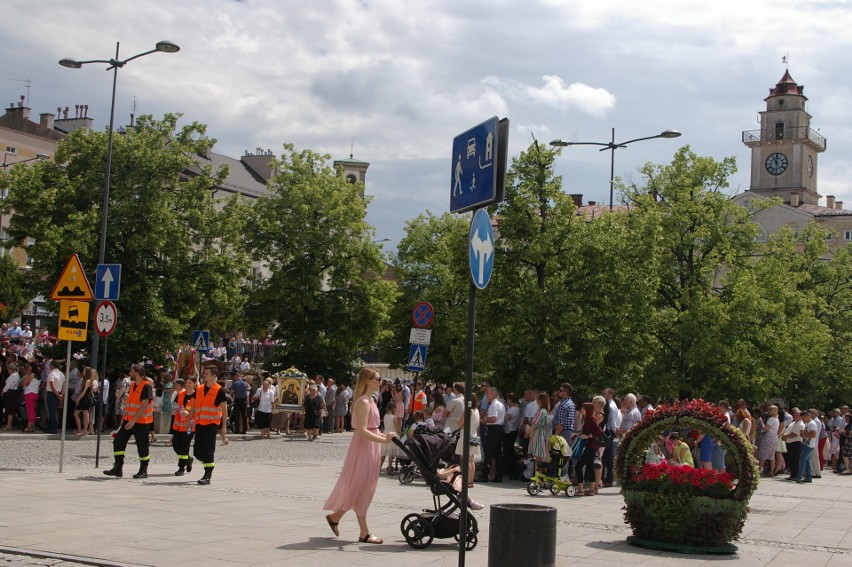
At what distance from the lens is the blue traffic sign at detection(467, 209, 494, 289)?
25.1 ft

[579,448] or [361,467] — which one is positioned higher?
[361,467]

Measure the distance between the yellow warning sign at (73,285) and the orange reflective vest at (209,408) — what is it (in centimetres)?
288

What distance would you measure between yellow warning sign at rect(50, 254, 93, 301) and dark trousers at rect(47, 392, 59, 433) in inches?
396

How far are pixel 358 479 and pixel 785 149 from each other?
9383cm

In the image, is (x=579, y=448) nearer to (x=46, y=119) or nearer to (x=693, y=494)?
(x=693, y=494)

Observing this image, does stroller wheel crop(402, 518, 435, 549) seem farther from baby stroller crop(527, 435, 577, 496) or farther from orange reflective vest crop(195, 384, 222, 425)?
baby stroller crop(527, 435, 577, 496)

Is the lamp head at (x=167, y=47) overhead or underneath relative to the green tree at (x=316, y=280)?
overhead

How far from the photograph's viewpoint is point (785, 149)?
314ft

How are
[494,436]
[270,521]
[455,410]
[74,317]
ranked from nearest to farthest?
[270,521] < [74,317] < [455,410] < [494,436]

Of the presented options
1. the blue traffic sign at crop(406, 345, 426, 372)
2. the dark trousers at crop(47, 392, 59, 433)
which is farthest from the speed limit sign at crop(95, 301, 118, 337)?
the dark trousers at crop(47, 392, 59, 433)

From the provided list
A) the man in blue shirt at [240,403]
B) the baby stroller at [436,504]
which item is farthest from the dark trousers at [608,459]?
the man in blue shirt at [240,403]

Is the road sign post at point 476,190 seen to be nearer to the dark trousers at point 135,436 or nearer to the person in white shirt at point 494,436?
the dark trousers at point 135,436

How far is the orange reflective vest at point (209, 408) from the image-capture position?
50.9ft

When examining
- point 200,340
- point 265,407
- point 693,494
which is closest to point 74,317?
point 693,494
